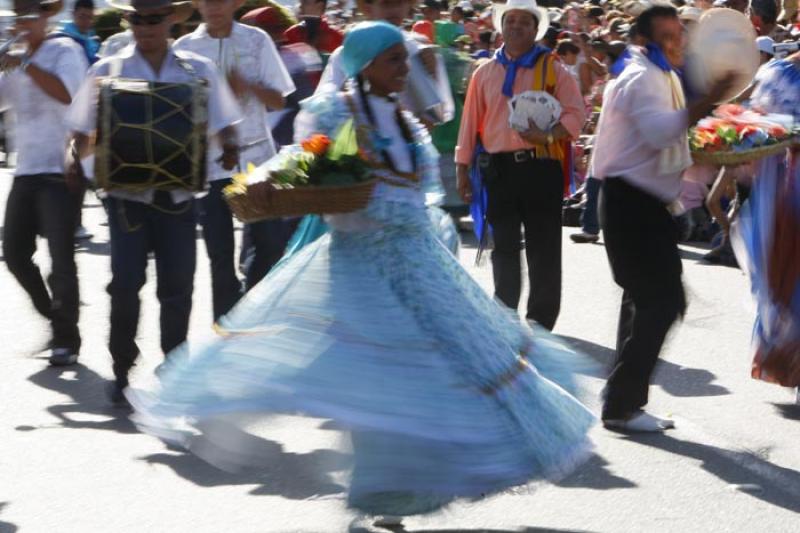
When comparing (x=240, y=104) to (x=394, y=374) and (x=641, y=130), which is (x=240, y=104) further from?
(x=394, y=374)

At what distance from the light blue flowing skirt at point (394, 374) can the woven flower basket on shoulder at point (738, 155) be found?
1766 millimetres

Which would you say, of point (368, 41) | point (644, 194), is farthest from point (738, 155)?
point (368, 41)

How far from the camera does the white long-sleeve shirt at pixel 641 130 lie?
Answer: 21.4ft

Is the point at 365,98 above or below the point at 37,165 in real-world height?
above

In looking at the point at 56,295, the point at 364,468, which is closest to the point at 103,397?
the point at 56,295

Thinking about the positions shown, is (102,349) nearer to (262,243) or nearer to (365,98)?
(262,243)

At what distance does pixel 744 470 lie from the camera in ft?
20.7

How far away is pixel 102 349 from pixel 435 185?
3.62 metres

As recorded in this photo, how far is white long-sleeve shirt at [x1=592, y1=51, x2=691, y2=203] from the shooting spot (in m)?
6.54

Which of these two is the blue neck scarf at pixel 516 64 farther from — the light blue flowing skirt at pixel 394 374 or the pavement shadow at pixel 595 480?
the light blue flowing skirt at pixel 394 374

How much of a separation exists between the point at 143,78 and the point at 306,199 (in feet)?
→ 6.56

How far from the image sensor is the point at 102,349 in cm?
→ 876

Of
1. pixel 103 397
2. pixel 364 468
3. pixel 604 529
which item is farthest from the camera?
pixel 103 397

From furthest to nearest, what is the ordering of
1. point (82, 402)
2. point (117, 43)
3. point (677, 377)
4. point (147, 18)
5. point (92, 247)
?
point (92, 247) < point (117, 43) < point (677, 377) < point (82, 402) < point (147, 18)
